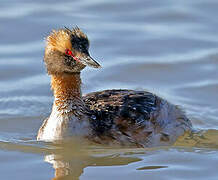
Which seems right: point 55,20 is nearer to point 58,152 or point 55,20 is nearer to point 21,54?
point 21,54

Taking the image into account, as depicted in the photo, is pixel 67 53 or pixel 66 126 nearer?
pixel 67 53

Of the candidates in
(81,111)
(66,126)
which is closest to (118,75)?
(81,111)

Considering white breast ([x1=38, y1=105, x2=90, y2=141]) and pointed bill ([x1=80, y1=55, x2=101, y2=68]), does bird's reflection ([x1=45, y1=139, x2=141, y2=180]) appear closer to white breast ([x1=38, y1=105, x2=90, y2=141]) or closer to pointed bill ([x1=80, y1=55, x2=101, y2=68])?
white breast ([x1=38, y1=105, x2=90, y2=141])

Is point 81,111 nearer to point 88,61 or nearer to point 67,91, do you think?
point 67,91

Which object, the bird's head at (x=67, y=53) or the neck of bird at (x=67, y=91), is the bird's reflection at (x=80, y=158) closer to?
the neck of bird at (x=67, y=91)

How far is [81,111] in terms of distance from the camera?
37.3ft

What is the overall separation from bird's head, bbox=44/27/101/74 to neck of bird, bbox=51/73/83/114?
122 mm

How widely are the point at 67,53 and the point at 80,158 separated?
1551 mm

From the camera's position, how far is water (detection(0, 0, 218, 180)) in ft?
35.4

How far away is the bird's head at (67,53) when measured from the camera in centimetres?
1104

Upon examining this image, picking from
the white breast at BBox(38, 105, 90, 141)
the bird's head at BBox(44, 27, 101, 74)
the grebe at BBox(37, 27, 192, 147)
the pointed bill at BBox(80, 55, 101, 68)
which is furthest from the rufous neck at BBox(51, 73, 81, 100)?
the pointed bill at BBox(80, 55, 101, 68)

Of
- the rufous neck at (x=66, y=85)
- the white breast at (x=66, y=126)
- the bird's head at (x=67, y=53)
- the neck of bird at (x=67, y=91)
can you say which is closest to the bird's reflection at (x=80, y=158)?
the white breast at (x=66, y=126)

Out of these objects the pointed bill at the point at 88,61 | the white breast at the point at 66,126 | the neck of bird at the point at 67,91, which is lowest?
the white breast at the point at 66,126

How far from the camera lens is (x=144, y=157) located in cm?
1109
